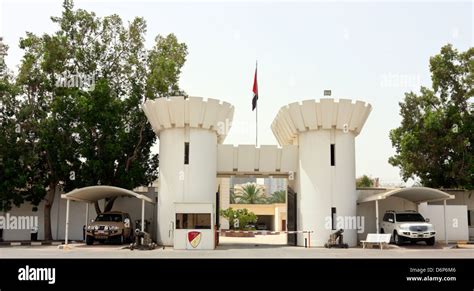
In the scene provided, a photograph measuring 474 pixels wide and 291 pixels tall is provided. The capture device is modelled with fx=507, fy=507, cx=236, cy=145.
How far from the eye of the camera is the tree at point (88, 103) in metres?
30.5

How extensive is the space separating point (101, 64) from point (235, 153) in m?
12.3

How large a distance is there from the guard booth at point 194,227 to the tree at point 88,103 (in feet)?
24.5

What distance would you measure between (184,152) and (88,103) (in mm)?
7248

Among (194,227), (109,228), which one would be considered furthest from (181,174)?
(109,228)

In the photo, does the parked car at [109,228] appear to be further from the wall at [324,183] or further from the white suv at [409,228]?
the white suv at [409,228]

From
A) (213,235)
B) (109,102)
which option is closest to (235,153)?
(213,235)

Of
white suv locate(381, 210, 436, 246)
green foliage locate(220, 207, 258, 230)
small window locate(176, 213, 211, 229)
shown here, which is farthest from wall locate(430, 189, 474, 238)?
green foliage locate(220, 207, 258, 230)

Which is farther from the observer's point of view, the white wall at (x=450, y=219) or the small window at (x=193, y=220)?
the white wall at (x=450, y=219)

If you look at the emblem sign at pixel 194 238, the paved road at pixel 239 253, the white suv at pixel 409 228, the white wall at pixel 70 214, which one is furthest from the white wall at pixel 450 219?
the white wall at pixel 70 214

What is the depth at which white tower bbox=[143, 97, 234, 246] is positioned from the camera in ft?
88.8

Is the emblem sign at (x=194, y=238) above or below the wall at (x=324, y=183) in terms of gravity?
below

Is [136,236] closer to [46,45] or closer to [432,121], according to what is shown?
[46,45]

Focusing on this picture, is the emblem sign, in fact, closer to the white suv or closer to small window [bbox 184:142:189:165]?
small window [bbox 184:142:189:165]

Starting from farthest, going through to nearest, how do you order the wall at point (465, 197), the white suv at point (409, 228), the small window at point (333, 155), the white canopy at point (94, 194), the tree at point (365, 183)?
the tree at point (365, 183), the wall at point (465, 197), the small window at point (333, 155), the white suv at point (409, 228), the white canopy at point (94, 194)
